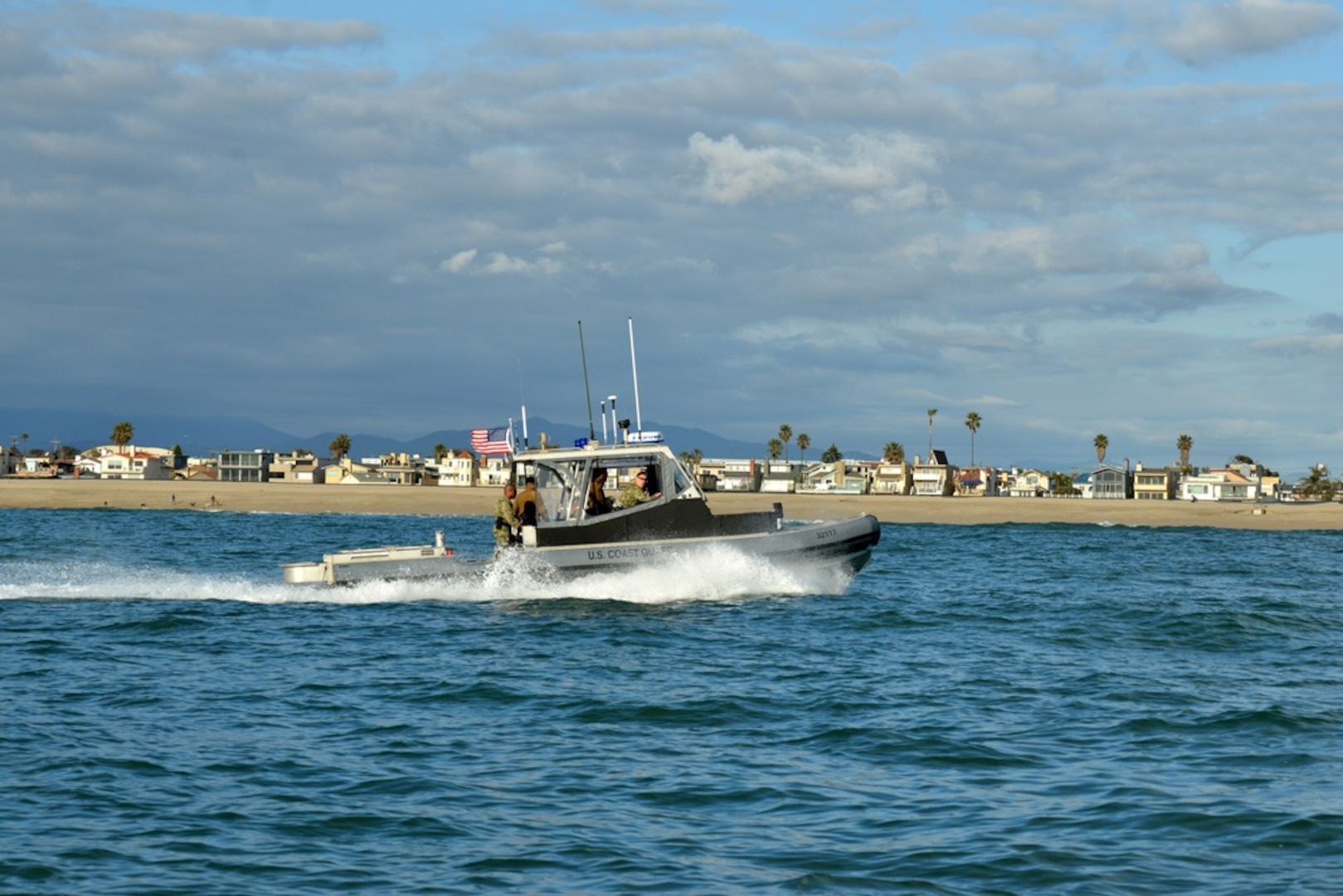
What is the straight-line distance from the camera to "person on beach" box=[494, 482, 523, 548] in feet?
77.7

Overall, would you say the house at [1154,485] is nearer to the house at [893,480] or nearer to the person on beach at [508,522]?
the house at [893,480]

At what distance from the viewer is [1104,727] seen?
44.2 ft

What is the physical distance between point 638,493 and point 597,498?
684 millimetres

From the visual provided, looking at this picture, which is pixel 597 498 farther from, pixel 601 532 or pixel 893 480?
pixel 893 480

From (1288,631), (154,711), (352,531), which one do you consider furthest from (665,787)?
(352,531)

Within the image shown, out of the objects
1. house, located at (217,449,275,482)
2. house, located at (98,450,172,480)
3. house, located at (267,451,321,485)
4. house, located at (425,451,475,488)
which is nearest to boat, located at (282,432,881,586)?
house, located at (267,451,321,485)

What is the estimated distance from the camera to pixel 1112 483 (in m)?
163

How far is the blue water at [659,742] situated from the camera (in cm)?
915

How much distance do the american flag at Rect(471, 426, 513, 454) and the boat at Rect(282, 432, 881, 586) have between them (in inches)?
17.7

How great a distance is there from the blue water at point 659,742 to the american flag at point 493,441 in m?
2.55

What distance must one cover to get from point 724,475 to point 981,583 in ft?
429

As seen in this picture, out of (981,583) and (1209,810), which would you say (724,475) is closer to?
(981,583)

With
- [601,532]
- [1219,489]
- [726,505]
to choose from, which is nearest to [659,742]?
[601,532]

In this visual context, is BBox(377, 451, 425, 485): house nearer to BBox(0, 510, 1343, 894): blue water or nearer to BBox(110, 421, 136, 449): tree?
BBox(110, 421, 136, 449): tree
